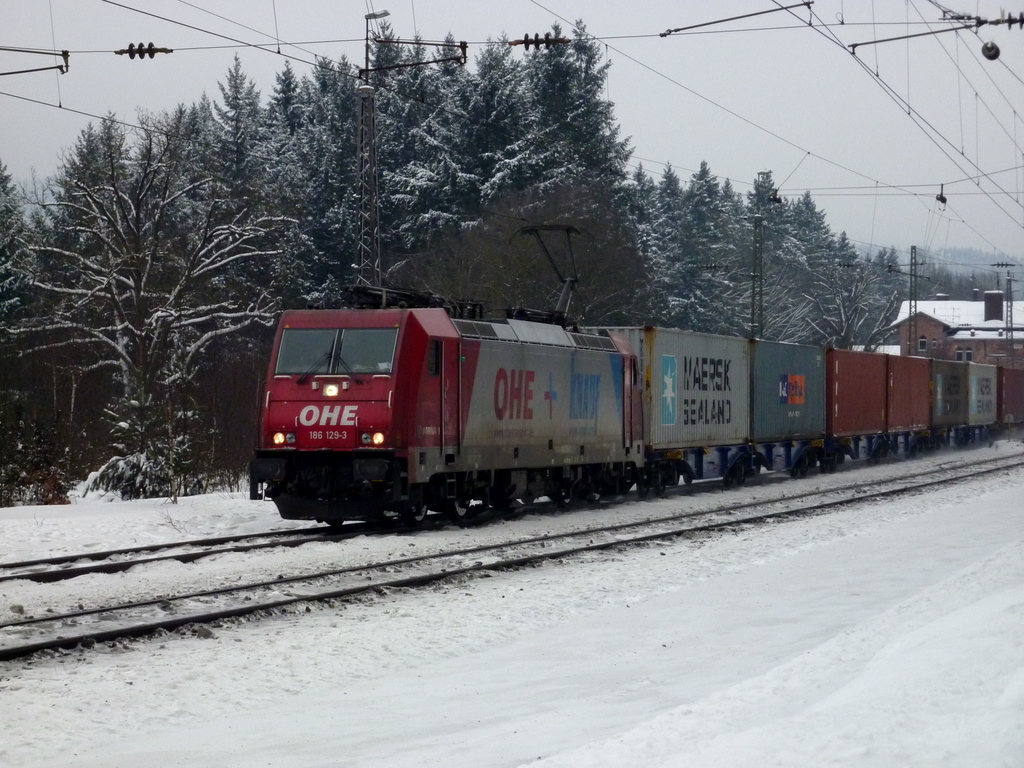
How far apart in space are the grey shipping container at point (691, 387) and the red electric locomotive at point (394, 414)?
439 centimetres

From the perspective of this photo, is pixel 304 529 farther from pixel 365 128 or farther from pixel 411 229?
pixel 411 229

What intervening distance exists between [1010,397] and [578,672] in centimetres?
5374

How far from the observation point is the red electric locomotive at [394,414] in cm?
1628

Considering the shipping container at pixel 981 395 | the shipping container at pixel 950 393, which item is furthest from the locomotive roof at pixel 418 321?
the shipping container at pixel 981 395

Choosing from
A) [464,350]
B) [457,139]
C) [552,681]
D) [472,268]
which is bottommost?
[552,681]

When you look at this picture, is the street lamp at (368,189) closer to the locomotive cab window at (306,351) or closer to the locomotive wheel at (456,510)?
the locomotive cab window at (306,351)

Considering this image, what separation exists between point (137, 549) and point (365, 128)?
10829 mm

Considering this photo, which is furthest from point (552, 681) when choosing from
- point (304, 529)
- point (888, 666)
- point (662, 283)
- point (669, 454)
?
point (662, 283)

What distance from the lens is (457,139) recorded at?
52375 millimetres

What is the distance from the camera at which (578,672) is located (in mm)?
8406

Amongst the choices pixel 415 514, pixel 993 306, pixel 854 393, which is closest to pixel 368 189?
pixel 415 514

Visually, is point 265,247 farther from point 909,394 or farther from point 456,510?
point 456,510

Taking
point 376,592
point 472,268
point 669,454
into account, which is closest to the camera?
point 376,592

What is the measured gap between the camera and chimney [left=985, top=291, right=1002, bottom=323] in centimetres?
11612
